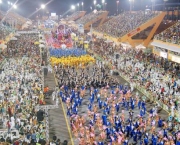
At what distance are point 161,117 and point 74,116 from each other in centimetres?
586

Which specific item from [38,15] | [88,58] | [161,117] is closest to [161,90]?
[161,117]

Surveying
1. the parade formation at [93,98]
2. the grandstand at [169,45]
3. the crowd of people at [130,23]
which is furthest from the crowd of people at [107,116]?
the crowd of people at [130,23]

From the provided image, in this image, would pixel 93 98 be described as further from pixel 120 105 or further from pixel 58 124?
pixel 58 124

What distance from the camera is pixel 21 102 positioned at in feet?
64.6

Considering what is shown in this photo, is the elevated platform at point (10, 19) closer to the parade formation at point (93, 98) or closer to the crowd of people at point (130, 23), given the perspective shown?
the crowd of people at point (130, 23)

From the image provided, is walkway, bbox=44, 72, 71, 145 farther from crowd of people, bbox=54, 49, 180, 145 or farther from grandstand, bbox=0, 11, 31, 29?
grandstand, bbox=0, 11, 31, 29

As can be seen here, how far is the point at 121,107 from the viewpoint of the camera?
2106 cm

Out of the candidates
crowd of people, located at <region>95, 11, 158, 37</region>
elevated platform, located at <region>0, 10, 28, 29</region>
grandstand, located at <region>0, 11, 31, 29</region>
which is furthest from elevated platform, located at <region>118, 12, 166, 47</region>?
elevated platform, located at <region>0, 10, 28, 29</region>

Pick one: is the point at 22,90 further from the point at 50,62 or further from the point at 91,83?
the point at 50,62

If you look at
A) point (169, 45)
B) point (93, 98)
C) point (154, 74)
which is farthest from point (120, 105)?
point (169, 45)

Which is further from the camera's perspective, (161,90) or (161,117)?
(161,90)

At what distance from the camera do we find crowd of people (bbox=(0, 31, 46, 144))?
594 inches

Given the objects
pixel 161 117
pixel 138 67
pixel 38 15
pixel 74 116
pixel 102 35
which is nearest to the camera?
pixel 74 116

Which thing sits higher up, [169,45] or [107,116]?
[169,45]
